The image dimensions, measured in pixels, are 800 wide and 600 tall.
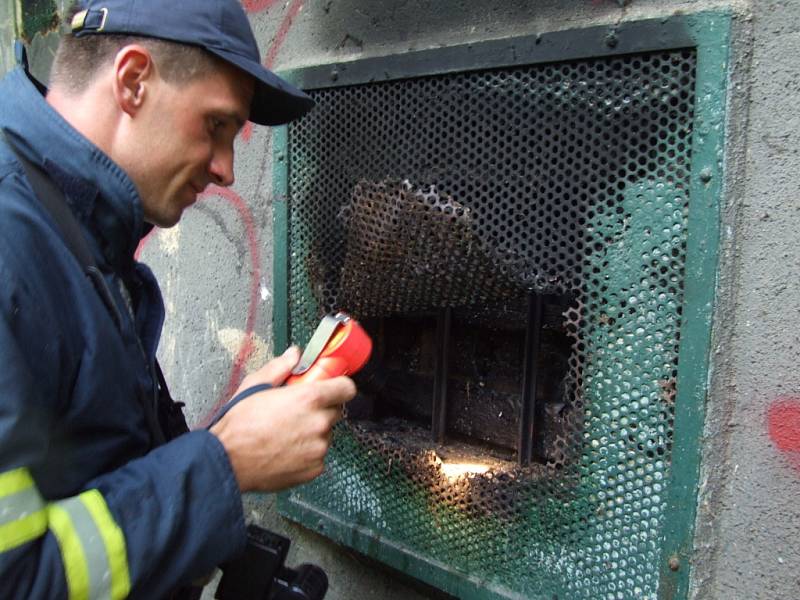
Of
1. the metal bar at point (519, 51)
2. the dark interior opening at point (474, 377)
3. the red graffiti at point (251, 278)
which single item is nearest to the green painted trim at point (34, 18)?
the red graffiti at point (251, 278)

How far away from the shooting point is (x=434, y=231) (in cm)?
179

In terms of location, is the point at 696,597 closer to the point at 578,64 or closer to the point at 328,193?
the point at 578,64

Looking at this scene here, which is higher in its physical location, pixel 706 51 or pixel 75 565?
pixel 706 51

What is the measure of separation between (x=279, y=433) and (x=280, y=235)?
43.5 inches

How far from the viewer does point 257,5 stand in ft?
7.64

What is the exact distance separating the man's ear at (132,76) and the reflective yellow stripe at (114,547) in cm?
71

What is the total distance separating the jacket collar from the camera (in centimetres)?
122

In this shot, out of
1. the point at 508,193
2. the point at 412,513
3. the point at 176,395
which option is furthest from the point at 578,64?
the point at 176,395

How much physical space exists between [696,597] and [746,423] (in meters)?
0.38

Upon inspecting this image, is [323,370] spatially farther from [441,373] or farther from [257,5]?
[257,5]

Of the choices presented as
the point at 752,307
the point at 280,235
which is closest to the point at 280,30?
the point at 280,235

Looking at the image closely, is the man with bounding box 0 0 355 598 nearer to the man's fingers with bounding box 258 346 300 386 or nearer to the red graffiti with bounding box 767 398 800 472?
the man's fingers with bounding box 258 346 300 386

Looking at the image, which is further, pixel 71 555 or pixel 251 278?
pixel 251 278

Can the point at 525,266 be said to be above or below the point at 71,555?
above
